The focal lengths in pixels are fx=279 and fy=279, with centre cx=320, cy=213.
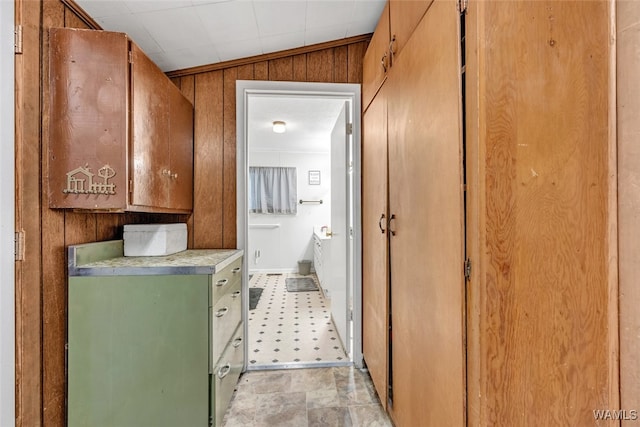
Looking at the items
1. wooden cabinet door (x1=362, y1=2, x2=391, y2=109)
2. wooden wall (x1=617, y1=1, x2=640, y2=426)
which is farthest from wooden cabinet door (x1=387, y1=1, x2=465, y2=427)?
wooden wall (x1=617, y1=1, x2=640, y2=426)

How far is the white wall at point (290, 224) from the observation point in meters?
5.13

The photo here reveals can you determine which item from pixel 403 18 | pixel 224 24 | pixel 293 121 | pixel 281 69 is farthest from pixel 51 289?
pixel 293 121

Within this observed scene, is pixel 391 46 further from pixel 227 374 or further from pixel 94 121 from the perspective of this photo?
pixel 227 374

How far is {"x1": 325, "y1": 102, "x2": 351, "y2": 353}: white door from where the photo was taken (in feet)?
7.03

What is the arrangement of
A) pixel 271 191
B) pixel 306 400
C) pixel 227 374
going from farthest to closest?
pixel 271 191 → pixel 306 400 → pixel 227 374

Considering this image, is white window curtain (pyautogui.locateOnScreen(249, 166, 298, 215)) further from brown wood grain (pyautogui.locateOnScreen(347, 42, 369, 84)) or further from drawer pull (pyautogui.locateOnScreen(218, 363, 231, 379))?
drawer pull (pyautogui.locateOnScreen(218, 363, 231, 379))

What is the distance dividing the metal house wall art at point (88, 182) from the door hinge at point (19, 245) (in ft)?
0.73

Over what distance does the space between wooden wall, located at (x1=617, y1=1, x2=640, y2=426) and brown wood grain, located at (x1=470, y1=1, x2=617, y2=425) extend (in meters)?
0.03

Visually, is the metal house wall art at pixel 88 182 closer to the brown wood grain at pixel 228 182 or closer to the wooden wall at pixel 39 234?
the wooden wall at pixel 39 234

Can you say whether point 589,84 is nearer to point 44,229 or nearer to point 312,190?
point 44,229

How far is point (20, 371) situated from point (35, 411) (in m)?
0.21

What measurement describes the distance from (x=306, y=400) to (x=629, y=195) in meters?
1.77

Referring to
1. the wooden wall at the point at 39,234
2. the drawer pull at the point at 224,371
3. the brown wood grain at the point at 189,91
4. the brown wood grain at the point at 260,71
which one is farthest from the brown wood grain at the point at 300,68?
the drawer pull at the point at 224,371

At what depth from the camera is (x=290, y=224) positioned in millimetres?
5203
